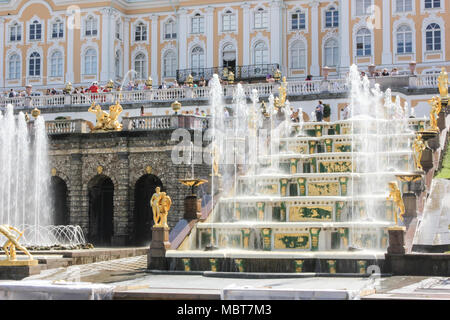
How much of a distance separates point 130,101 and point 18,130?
12058mm

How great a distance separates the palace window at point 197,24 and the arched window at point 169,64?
366 cm

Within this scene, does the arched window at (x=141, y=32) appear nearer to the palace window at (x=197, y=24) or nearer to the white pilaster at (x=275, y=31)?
the palace window at (x=197, y=24)

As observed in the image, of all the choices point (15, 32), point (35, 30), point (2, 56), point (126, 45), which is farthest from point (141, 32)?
point (2, 56)

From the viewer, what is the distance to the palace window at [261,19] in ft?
212

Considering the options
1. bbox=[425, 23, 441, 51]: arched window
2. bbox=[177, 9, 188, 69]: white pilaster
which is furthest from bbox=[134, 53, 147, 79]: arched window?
bbox=[425, 23, 441, 51]: arched window

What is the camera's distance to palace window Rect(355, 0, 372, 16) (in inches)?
2346

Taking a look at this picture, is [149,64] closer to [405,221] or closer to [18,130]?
[18,130]

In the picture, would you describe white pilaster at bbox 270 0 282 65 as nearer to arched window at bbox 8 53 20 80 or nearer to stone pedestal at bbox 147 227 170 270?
arched window at bbox 8 53 20 80

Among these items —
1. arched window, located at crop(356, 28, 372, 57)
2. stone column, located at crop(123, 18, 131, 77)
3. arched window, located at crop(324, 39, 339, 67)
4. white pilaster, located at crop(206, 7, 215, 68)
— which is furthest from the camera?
stone column, located at crop(123, 18, 131, 77)

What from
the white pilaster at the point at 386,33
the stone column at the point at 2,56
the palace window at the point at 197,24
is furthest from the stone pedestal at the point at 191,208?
the stone column at the point at 2,56

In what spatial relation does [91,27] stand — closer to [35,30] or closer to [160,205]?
[35,30]

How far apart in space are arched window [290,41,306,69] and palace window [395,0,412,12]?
28.9ft

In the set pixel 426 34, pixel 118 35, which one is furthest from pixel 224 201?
pixel 118 35
